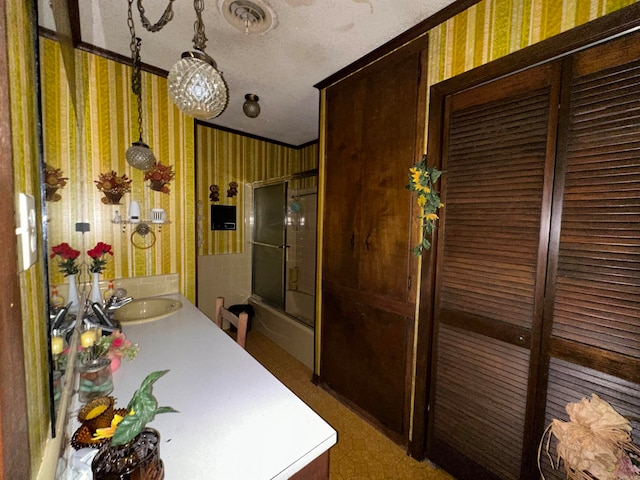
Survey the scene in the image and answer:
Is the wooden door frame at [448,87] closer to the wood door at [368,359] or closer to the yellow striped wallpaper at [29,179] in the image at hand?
the wood door at [368,359]

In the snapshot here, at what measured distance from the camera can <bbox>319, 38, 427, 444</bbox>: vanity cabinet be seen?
1559mm

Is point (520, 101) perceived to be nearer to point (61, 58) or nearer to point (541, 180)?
point (541, 180)

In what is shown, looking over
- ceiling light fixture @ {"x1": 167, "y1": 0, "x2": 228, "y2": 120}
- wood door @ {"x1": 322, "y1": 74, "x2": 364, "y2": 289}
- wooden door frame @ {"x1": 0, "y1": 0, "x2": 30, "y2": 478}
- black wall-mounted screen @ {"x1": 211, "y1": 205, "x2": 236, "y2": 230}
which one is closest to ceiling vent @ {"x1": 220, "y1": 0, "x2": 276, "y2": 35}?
ceiling light fixture @ {"x1": 167, "y1": 0, "x2": 228, "y2": 120}

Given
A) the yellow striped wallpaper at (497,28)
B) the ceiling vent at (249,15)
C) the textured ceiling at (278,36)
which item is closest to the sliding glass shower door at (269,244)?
the textured ceiling at (278,36)

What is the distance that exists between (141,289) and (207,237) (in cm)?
133

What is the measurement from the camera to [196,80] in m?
0.91

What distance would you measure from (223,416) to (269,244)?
105 inches

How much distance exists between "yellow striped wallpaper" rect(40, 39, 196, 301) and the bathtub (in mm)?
1020

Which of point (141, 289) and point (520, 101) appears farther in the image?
point (141, 289)

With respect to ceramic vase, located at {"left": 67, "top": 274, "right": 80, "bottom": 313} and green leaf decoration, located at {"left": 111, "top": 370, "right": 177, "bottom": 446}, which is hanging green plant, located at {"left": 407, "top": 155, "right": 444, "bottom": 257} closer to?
green leaf decoration, located at {"left": 111, "top": 370, "right": 177, "bottom": 446}

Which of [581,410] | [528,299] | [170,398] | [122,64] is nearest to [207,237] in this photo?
[122,64]

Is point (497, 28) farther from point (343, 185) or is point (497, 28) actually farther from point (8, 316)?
point (8, 316)

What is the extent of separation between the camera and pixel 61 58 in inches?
43.3

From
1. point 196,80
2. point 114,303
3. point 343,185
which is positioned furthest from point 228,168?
point 196,80
